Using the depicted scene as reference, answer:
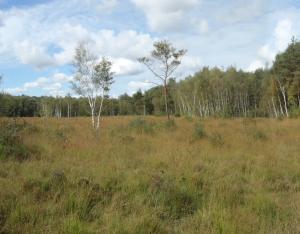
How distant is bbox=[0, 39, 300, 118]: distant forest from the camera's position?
4681 cm

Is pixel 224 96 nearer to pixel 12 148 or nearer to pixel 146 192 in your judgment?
pixel 12 148

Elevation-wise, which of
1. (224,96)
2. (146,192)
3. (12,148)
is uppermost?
(224,96)

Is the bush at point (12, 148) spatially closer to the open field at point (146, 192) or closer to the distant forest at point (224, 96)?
the open field at point (146, 192)

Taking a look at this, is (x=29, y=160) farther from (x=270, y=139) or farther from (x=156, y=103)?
(x=156, y=103)

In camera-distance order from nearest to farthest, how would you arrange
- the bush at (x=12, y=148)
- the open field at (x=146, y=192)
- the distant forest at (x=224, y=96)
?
the open field at (x=146, y=192) → the bush at (x=12, y=148) → the distant forest at (x=224, y=96)

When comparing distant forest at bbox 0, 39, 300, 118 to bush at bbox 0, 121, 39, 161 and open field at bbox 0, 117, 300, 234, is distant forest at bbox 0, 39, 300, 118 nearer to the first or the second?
open field at bbox 0, 117, 300, 234

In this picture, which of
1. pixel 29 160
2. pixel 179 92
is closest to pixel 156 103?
pixel 179 92

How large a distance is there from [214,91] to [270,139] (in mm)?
54445

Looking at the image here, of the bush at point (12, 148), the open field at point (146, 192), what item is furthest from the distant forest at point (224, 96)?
the bush at point (12, 148)

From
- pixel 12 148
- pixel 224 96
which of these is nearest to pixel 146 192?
pixel 12 148

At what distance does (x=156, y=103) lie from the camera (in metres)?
74.8

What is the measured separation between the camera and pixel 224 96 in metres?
67.6

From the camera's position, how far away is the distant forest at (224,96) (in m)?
46.8

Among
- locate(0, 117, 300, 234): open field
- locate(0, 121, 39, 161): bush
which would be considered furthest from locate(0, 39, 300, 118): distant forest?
locate(0, 121, 39, 161): bush
